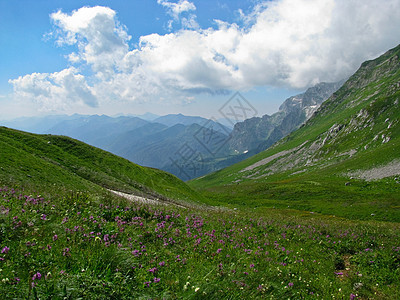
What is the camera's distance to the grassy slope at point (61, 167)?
26030 millimetres

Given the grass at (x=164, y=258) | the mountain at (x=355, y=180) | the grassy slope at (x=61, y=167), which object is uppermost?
the grassy slope at (x=61, y=167)

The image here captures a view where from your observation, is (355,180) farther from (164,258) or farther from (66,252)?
(66,252)

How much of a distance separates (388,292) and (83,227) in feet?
35.1

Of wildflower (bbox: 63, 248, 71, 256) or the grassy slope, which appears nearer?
wildflower (bbox: 63, 248, 71, 256)

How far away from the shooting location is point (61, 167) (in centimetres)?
3850

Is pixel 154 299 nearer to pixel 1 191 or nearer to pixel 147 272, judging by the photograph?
pixel 147 272

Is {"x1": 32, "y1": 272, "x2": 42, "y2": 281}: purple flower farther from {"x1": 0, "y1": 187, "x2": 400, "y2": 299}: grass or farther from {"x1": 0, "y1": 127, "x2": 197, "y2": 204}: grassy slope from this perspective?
{"x1": 0, "y1": 127, "x2": 197, "y2": 204}: grassy slope

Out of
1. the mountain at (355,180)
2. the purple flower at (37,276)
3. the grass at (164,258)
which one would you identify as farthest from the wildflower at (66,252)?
the mountain at (355,180)

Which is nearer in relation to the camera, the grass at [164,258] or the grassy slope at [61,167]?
the grass at [164,258]

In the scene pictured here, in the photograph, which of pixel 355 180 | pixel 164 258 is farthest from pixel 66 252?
pixel 355 180

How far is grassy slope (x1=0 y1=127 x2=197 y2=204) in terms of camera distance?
85.4ft

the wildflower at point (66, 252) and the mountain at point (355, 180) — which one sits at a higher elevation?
the wildflower at point (66, 252)

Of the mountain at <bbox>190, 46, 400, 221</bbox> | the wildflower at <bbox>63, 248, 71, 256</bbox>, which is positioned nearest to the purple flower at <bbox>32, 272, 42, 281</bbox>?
the wildflower at <bbox>63, 248, 71, 256</bbox>

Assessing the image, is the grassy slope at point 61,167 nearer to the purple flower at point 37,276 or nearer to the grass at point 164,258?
the grass at point 164,258
